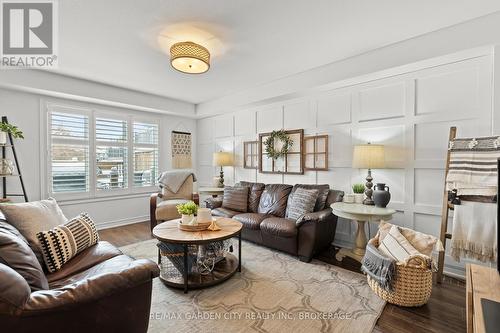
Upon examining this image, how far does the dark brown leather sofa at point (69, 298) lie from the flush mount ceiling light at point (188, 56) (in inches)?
77.4

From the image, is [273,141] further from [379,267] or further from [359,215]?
[379,267]

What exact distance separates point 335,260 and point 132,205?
393 centimetres

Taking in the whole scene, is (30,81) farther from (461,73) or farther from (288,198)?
(461,73)

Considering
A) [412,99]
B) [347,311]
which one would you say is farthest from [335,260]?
[412,99]

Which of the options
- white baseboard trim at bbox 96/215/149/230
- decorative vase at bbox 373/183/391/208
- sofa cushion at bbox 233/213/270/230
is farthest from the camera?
white baseboard trim at bbox 96/215/149/230

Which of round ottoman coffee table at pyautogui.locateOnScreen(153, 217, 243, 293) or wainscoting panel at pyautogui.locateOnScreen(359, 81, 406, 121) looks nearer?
round ottoman coffee table at pyautogui.locateOnScreen(153, 217, 243, 293)

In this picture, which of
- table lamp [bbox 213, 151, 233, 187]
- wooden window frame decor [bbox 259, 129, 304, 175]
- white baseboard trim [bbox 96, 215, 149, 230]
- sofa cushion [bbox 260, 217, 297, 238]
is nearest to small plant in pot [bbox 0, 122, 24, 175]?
white baseboard trim [bbox 96, 215, 149, 230]

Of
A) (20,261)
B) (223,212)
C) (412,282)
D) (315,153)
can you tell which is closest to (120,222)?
(223,212)

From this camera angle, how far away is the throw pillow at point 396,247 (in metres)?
2.10

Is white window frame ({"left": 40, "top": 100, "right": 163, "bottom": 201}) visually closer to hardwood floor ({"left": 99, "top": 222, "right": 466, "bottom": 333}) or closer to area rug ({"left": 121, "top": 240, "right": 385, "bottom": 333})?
area rug ({"left": 121, "top": 240, "right": 385, "bottom": 333})

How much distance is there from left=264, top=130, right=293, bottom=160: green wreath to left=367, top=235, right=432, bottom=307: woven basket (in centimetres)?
246

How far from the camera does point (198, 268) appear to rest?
8.37ft

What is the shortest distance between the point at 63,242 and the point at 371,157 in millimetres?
3075

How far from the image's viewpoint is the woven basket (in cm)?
197
